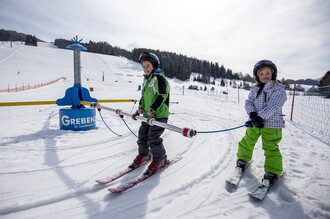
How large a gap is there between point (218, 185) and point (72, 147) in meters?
3.28

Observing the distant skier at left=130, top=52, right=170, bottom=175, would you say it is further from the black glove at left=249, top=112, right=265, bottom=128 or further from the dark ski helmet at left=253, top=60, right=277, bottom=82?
the dark ski helmet at left=253, top=60, right=277, bottom=82

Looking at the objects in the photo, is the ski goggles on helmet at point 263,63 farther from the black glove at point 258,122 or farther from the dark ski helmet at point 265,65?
the black glove at point 258,122

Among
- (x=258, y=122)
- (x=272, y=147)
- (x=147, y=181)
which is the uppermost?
(x=258, y=122)

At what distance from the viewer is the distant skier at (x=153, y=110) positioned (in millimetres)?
3354

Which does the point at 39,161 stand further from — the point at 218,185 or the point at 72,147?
the point at 218,185

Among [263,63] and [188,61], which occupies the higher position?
[188,61]

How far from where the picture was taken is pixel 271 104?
312 centimetres

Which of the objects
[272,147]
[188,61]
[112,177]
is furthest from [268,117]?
[188,61]

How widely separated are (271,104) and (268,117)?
234 mm

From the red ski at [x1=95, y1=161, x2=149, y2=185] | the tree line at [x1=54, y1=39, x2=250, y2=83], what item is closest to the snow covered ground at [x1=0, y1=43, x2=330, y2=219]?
the red ski at [x1=95, y1=161, x2=149, y2=185]

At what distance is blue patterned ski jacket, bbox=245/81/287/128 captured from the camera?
10.1 feet

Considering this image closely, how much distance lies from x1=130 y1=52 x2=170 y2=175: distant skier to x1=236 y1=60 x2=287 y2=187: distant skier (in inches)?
56.9

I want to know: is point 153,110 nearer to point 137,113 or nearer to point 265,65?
point 137,113

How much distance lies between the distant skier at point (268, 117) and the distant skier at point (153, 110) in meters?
1.44
